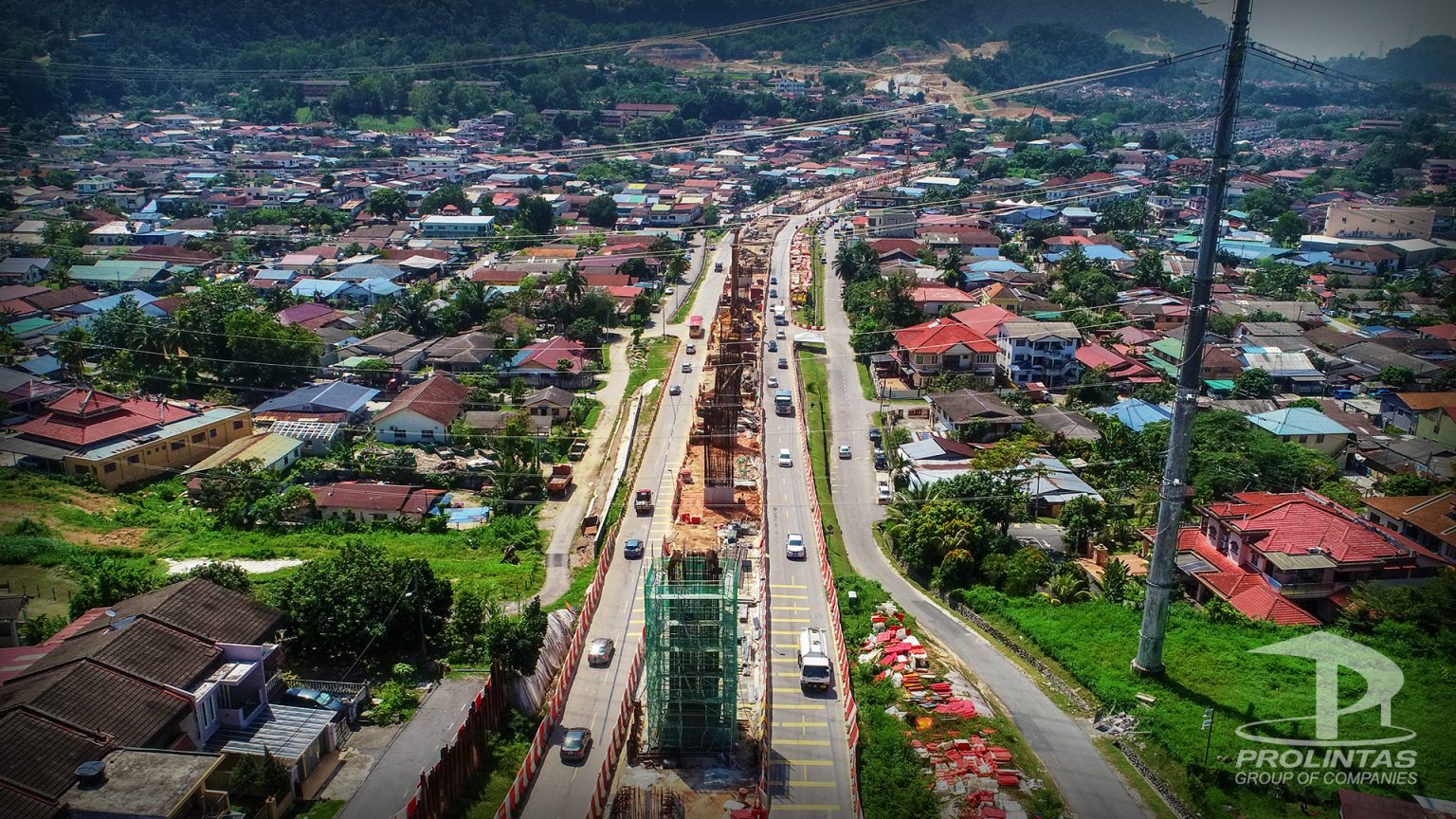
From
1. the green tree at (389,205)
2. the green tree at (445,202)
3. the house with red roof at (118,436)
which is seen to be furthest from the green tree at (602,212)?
the house with red roof at (118,436)

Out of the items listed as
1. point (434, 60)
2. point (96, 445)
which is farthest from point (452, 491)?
point (434, 60)

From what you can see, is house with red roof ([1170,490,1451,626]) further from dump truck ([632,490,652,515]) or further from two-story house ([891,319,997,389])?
two-story house ([891,319,997,389])

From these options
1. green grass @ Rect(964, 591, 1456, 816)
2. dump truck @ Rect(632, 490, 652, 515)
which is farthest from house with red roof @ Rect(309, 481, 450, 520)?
green grass @ Rect(964, 591, 1456, 816)

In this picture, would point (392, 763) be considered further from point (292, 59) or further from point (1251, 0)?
point (292, 59)

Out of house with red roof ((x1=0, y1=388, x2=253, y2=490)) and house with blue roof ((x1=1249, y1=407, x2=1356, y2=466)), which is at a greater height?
house with red roof ((x1=0, y1=388, x2=253, y2=490))

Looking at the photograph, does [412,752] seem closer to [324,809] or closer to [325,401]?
[324,809]

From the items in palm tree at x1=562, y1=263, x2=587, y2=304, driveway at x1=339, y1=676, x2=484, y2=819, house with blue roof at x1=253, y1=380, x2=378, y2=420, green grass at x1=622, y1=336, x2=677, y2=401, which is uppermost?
palm tree at x1=562, y1=263, x2=587, y2=304

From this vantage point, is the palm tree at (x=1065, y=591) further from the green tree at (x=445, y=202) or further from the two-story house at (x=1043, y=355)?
the green tree at (x=445, y=202)
